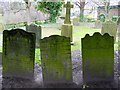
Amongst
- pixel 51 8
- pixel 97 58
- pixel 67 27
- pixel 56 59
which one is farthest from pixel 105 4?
pixel 56 59

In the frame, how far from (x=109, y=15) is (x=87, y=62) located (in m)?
7.00

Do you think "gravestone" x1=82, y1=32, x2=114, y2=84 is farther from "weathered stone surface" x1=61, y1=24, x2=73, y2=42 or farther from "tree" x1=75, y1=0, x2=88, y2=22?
"tree" x1=75, y1=0, x2=88, y2=22

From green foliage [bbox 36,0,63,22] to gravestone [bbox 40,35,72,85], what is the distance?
17.4ft

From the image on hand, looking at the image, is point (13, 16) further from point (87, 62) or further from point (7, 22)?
point (87, 62)

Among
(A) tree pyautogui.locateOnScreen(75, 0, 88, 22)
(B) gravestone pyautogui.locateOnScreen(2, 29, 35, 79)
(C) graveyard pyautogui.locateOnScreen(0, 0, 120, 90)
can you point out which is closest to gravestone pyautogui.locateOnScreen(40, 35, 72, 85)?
(C) graveyard pyautogui.locateOnScreen(0, 0, 120, 90)

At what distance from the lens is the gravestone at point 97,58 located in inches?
109

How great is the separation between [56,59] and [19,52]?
17.8 inches

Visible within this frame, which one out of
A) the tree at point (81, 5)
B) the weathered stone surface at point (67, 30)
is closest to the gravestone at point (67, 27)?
the weathered stone surface at point (67, 30)

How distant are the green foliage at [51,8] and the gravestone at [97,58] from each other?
5.27m

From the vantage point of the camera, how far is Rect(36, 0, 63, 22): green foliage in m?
7.94

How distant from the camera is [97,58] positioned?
9.24ft

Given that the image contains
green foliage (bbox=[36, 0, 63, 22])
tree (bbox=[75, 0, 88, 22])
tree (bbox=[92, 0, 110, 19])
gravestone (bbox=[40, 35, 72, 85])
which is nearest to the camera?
gravestone (bbox=[40, 35, 72, 85])

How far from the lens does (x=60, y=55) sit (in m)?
2.71

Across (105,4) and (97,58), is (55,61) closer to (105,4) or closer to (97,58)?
(97,58)
